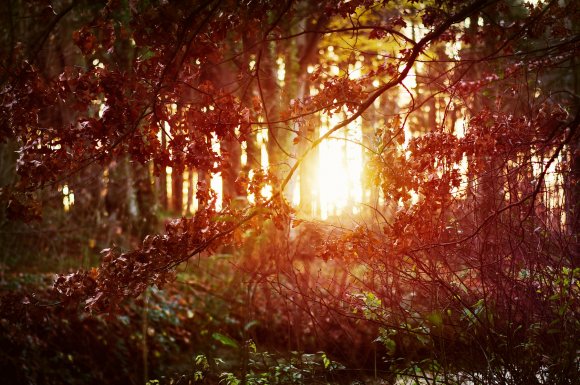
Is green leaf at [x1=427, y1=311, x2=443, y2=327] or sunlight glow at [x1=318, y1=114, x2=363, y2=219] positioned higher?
sunlight glow at [x1=318, y1=114, x2=363, y2=219]

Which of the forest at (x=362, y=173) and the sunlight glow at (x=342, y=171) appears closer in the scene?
the forest at (x=362, y=173)

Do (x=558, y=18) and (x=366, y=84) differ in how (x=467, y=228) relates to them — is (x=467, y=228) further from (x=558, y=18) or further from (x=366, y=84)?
(x=558, y=18)

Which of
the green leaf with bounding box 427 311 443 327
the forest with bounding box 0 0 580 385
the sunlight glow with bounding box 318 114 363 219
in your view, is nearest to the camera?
the forest with bounding box 0 0 580 385

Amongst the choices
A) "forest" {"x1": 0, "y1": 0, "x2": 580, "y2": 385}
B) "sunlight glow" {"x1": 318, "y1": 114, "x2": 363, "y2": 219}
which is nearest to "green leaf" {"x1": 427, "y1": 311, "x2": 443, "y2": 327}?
"forest" {"x1": 0, "y1": 0, "x2": 580, "y2": 385}

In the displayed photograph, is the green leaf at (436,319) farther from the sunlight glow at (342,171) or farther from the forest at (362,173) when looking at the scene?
the sunlight glow at (342,171)

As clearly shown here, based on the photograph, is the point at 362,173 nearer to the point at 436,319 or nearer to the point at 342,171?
the point at 436,319

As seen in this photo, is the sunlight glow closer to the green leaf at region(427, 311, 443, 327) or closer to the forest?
the forest

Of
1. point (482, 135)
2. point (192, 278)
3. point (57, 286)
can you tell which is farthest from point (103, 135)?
point (192, 278)

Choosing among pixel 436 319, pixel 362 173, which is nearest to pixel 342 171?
pixel 362 173

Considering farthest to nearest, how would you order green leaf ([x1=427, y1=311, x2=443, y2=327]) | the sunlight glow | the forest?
the sunlight glow, green leaf ([x1=427, y1=311, x2=443, y2=327]), the forest

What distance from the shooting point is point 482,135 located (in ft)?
13.8

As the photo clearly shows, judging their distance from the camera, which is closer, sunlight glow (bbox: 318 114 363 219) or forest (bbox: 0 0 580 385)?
forest (bbox: 0 0 580 385)

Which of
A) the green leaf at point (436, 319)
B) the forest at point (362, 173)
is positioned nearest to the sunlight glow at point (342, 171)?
the forest at point (362, 173)

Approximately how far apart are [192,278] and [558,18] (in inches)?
401
